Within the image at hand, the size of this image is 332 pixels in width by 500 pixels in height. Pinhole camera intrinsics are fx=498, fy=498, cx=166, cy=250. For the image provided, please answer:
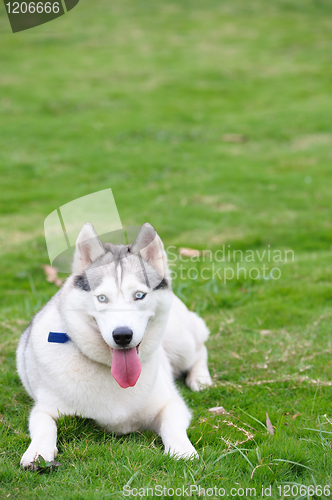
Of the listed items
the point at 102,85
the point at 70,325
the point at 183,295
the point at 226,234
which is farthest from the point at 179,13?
the point at 70,325

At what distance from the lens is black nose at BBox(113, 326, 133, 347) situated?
9.21 ft

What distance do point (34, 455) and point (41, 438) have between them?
139 millimetres

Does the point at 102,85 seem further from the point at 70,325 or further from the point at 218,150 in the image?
the point at 70,325

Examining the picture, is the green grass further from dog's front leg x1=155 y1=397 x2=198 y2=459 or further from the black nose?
the black nose

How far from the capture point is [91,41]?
21.9 m

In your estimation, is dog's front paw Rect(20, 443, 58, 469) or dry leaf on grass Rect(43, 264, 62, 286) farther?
dry leaf on grass Rect(43, 264, 62, 286)

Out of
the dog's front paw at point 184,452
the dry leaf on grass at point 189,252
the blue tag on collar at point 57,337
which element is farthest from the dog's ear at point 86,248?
the dry leaf on grass at point 189,252

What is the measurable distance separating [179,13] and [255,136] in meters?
16.9

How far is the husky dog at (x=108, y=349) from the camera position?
2977mm

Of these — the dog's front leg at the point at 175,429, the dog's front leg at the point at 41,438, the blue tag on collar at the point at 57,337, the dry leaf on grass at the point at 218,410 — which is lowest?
the dry leaf on grass at the point at 218,410
